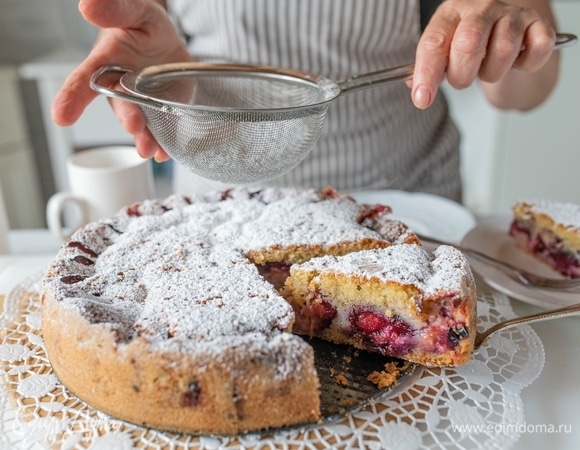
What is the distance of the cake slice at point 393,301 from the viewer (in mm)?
966

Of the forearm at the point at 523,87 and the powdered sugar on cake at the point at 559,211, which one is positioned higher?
the forearm at the point at 523,87

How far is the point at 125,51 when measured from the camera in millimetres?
1257

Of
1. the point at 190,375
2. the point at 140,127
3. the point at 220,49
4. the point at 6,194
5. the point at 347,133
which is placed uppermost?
the point at 220,49

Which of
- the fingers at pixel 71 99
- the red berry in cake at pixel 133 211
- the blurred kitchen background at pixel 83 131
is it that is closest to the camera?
the fingers at pixel 71 99

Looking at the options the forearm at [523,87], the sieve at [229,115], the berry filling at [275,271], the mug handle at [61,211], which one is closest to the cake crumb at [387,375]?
the berry filling at [275,271]

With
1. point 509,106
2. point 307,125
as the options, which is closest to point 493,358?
point 307,125

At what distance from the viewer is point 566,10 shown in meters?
2.79

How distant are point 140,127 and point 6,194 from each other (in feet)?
6.63

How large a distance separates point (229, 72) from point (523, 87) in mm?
936

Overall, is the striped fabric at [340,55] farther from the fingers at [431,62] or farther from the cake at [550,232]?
the fingers at [431,62]

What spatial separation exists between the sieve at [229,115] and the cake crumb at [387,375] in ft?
1.48

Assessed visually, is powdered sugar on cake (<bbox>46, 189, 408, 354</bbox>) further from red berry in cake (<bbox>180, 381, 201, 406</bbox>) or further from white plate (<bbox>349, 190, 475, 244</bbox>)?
white plate (<bbox>349, 190, 475, 244</bbox>)

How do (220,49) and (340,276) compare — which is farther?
(220,49)

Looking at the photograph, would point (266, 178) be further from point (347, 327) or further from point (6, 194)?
point (6, 194)
